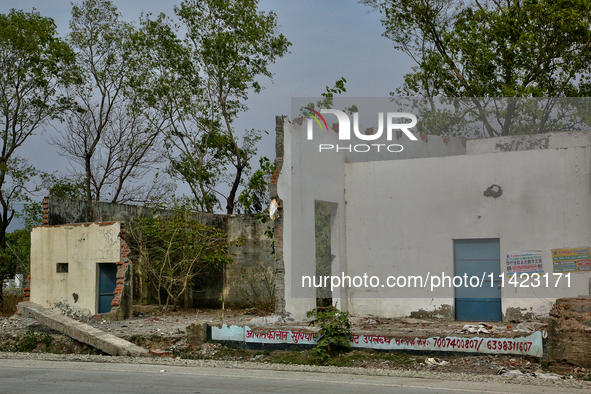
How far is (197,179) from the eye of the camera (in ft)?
98.8

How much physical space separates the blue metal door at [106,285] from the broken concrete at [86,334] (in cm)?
206

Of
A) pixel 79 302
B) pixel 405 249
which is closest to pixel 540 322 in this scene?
pixel 405 249

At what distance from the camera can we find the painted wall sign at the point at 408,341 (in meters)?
10.6

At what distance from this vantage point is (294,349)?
12.3m

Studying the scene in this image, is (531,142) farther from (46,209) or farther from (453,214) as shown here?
(46,209)

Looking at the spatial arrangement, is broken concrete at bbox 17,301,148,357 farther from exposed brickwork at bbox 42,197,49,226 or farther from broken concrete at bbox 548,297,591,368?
broken concrete at bbox 548,297,591,368

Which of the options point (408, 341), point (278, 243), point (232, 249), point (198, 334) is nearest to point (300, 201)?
point (278, 243)

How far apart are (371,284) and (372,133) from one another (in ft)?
14.0

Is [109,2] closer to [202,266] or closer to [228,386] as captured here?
[202,266]

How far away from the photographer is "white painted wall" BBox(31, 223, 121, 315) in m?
17.3

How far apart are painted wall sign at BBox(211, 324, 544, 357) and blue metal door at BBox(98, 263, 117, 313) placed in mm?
5645

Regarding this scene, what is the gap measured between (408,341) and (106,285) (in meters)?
9.65

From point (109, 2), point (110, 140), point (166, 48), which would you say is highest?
point (109, 2)

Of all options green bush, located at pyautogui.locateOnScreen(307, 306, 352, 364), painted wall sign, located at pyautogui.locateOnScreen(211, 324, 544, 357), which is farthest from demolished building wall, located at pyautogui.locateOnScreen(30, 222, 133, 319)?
green bush, located at pyautogui.locateOnScreen(307, 306, 352, 364)
